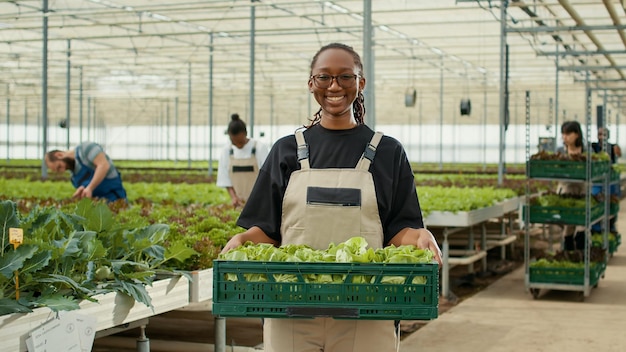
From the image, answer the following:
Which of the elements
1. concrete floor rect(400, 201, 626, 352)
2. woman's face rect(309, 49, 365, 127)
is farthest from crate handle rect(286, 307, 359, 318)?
concrete floor rect(400, 201, 626, 352)

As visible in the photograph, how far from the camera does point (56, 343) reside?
3.13 meters

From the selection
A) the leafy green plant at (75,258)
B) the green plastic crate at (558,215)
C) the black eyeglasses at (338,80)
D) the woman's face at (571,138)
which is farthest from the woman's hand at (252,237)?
the woman's face at (571,138)

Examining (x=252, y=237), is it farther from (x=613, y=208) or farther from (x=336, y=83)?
(x=613, y=208)

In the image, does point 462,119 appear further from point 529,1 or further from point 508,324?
point 508,324

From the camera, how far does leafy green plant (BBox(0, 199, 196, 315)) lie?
10.3 ft

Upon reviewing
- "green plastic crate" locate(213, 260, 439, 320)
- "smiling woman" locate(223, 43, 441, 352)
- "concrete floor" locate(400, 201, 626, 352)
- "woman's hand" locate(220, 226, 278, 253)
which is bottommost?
"concrete floor" locate(400, 201, 626, 352)

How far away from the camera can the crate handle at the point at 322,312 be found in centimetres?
216

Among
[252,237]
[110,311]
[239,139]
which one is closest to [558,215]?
[239,139]

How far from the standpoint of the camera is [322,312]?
7.11 ft

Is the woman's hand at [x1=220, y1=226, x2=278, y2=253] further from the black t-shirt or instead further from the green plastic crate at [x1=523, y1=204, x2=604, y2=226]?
the green plastic crate at [x1=523, y1=204, x2=604, y2=226]

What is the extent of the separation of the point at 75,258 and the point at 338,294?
170 cm

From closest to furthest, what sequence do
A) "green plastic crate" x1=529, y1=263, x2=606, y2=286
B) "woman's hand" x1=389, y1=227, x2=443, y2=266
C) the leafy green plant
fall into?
"woman's hand" x1=389, y1=227, x2=443, y2=266, the leafy green plant, "green plastic crate" x1=529, y1=263, x2=606, y2=286

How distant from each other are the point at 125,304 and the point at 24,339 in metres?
0.61

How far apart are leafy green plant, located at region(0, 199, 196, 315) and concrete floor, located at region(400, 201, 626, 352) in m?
2.29
